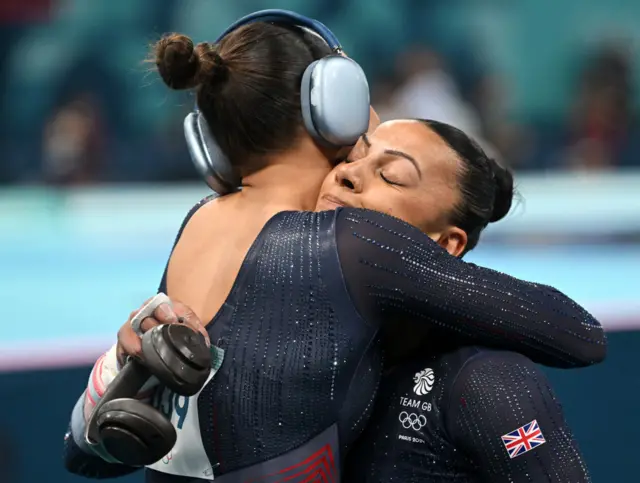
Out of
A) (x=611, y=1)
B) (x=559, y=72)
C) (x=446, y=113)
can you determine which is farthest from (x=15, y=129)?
(x=611, y=1)

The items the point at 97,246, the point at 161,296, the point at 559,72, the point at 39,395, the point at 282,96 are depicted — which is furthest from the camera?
the point at 559,72

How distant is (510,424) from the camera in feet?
3.92

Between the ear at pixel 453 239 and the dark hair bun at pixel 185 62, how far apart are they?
0.35 m

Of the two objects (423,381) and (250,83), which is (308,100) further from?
(423,381)

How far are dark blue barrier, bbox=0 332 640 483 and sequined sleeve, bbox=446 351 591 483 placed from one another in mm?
1213

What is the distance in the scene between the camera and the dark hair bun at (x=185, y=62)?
3.91ft

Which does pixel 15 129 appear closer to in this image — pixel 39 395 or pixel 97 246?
pixel 97 246

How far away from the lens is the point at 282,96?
4.09 feet

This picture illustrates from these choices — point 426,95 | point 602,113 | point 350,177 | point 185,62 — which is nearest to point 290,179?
point 350,177

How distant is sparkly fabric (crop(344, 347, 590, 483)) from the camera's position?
1.20 metres

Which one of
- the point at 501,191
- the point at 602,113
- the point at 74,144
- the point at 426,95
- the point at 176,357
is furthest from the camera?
the point at 602,113

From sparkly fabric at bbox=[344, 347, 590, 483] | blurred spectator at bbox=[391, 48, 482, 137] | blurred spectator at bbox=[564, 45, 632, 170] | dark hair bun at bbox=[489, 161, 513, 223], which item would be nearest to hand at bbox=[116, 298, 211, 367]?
sparkly fabric at bbox=[344, 347, 590, 483]

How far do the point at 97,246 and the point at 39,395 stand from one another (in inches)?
127

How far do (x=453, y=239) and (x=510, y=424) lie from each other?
0.26 m
